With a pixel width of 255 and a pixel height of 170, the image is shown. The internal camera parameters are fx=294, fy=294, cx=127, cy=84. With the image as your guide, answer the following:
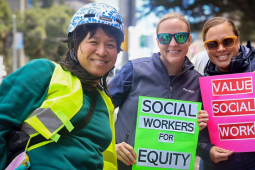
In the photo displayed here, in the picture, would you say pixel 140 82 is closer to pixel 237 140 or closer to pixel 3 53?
pixel 237 140

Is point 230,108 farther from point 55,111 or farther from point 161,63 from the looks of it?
point 55,111

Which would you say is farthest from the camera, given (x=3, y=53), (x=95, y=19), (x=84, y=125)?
(x=3, y=53)

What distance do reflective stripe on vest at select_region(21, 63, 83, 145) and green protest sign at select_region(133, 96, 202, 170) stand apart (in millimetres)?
904

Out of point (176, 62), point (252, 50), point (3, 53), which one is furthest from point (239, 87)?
point (3, 53)

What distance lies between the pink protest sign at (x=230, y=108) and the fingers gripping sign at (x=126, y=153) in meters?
0.74

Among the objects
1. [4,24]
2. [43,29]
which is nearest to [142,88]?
[4,24]

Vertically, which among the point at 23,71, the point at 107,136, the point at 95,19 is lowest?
the point at 107,136

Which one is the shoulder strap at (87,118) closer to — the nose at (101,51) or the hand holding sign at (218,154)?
the nose at (101,51)

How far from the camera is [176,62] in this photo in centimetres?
256

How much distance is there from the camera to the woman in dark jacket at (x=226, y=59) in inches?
99.2

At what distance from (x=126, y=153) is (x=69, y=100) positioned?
3.17ft

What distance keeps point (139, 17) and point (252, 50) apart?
35.6ft

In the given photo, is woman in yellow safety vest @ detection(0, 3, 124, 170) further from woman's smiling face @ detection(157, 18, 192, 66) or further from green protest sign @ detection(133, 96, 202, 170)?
woman's smiling face @ detection(157, 18, 192, 66)

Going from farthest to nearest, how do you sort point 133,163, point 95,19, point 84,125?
point 133,163 → point 95,19 → point 84,125
